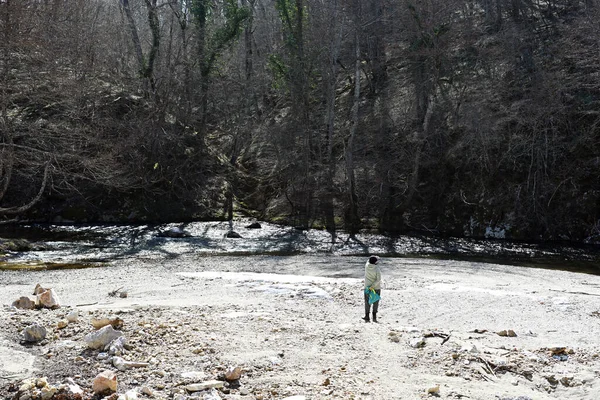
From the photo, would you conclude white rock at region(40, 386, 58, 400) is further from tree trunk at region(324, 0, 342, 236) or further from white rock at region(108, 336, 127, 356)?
tree trunk at region(324, 0, 342, 236)

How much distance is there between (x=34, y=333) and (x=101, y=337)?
3.24 feet

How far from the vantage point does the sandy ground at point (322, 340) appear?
274 inches

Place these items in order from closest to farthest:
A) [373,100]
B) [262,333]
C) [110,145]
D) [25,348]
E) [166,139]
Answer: [25,348] → [262,333] → [110,145] → [166,139] → [373,100]

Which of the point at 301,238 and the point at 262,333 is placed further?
the point at 301,238

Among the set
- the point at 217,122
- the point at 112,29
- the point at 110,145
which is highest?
the point at 112,29

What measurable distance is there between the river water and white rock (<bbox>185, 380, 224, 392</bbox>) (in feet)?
44.6

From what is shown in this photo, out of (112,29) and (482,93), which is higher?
(112,29)

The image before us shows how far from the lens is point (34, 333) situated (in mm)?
7922

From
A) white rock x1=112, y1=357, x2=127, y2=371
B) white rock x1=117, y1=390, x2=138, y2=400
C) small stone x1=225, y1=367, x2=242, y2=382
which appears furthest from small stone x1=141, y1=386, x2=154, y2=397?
small stone x1=225, y1=367, x2=242, y2=382

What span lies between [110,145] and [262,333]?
22.5m

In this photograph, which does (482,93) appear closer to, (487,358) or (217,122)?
(217,122)

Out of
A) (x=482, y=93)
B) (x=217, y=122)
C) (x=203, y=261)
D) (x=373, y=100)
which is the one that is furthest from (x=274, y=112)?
(x=203, y=261)

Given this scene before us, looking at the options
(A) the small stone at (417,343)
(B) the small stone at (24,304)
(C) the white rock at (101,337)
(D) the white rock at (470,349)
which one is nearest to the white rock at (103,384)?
(C) the white rock at (101,337)

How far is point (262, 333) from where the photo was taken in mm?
8758
